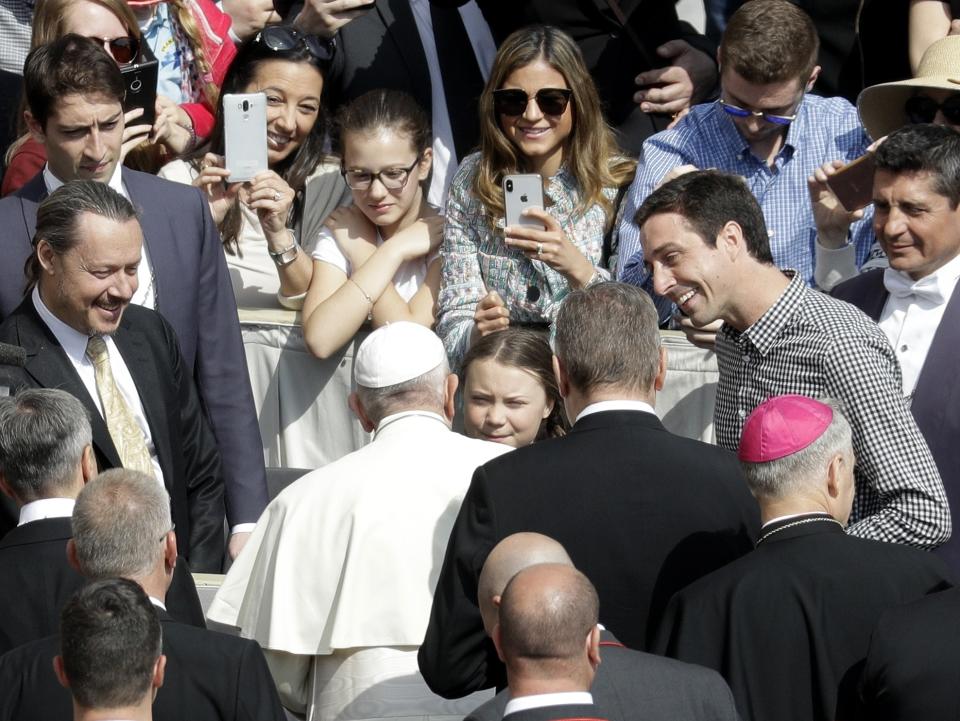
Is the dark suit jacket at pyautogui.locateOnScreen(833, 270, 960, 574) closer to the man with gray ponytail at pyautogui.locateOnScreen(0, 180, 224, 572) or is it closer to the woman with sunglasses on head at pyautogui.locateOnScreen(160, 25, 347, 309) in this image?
the man with gray ponytail at pyautogui.locateOnScreen(0, 180, 224, 572)

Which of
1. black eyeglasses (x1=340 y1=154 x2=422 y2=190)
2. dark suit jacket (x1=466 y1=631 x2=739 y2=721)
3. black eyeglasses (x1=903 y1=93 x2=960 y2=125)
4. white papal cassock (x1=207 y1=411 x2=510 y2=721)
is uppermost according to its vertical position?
black eyeglasses (x1=903 y1=93 x2=960 y2=125)

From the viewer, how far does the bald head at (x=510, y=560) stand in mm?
3205

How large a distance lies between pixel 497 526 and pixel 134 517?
811mm

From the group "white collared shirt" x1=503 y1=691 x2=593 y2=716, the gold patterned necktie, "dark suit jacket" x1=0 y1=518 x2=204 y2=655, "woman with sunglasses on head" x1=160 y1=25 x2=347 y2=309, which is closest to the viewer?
"white collared shirt" x1=503 y1=691 x2=593 y2=716

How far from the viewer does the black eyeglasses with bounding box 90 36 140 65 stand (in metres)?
5.92

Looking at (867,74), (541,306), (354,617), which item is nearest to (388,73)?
(541,306)

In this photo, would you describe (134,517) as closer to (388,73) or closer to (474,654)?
(474,654)

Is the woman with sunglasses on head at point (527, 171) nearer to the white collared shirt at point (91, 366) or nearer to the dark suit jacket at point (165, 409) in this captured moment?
the dark suit jacket at point (165, 409)

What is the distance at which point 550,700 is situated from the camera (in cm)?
285

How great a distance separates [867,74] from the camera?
271 inches

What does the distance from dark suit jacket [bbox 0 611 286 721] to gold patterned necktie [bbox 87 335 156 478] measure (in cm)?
128

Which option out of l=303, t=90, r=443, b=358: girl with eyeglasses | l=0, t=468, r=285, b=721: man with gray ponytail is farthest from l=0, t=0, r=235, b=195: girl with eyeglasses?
l=0, t=468, r=285, b=721: man with gray ponytail

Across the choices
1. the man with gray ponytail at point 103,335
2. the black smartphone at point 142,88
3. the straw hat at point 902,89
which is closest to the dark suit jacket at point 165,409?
the man with gray ponytail at point 103,335

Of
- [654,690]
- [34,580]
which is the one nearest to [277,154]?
[34,580]
